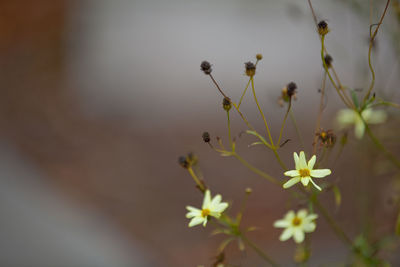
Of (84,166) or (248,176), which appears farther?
(84,166)

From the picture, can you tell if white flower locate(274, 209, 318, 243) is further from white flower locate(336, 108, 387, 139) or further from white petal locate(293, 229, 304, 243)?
white flower locate(336, 108, 387, 139)

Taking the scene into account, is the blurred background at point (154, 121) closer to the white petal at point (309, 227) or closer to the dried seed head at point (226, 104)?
the white petal at point (309, 227)

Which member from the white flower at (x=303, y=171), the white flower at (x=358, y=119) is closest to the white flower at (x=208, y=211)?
the white flower at (x=303, y=171)

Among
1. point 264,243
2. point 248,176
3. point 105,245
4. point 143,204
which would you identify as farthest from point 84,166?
point 264,243

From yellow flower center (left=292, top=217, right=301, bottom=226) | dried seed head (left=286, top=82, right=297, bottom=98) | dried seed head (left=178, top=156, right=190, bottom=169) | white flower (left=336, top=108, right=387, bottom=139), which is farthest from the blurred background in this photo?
dried seed head (left=178, top=156, right=190, bottom=169)

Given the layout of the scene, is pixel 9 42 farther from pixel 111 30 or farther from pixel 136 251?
pixel 136 251

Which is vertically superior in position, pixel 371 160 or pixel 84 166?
pixel 84 166
